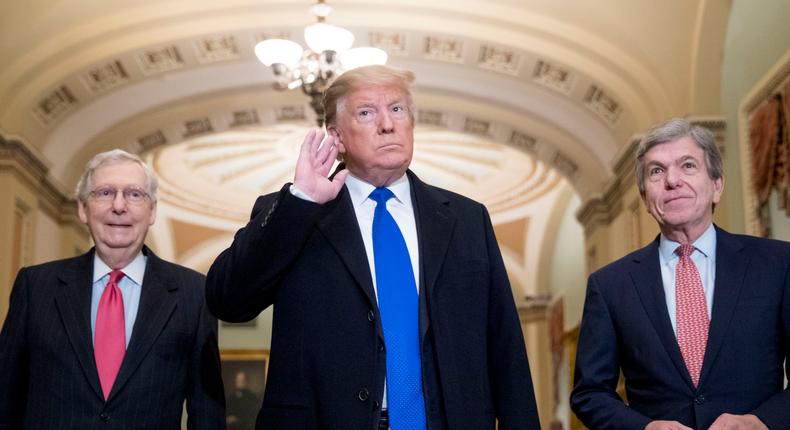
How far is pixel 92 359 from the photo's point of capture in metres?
3.48

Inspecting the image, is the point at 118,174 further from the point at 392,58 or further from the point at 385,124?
the point at 392,58

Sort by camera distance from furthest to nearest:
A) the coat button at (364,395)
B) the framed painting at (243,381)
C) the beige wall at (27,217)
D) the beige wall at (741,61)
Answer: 1. the framed painting at (243,381)
2. the beige wall at (27,217)
3. the beige wall at (741,61)
4. the coat button at (364,395)

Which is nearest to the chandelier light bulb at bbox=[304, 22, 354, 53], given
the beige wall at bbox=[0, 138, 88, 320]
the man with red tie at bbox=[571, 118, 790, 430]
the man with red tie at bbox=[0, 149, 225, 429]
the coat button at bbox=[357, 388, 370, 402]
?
the beige wall at bbox=[0, 138, 88, 320]

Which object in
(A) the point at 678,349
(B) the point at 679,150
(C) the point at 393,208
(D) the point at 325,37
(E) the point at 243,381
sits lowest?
(A) the point at 678,349

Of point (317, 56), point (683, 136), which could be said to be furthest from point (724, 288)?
point (317, 56)

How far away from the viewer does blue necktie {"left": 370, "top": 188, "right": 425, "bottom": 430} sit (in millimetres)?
2789

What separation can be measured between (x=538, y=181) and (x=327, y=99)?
1585cm

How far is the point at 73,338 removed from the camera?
11.4 feet

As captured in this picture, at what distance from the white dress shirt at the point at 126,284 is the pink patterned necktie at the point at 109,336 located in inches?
1.0

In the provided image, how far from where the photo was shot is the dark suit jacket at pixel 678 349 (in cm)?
315

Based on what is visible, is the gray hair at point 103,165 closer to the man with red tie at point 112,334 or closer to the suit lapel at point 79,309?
the man with red tie at point 112,334

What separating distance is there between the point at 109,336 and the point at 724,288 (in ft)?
6.32

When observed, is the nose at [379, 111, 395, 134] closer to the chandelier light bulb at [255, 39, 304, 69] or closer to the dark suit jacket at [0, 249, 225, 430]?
the dark suit jacket at [0, 249, 225, 430]

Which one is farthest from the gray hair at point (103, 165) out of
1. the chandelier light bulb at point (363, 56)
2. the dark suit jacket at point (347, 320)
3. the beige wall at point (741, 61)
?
the chandelier light bulb at point (363, 56)
